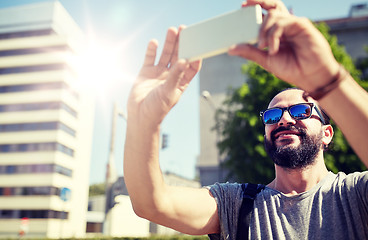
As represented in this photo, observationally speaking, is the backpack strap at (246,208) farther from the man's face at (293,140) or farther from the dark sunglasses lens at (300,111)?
the dark sunglasses lens at (300,111)

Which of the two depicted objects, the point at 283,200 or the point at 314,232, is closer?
the point at 314,232

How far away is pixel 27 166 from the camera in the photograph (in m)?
48.1

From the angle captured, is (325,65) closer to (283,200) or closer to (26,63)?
(283,200)

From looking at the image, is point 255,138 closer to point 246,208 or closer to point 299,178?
point 299,178

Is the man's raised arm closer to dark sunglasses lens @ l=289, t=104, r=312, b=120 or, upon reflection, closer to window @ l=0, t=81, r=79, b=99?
dark sunglasses lens @ l=289, t=104, r=312, b=120

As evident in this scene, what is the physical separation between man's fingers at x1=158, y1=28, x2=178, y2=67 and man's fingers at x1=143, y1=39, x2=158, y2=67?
0.05 metres

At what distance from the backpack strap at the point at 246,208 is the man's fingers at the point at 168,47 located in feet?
3.57

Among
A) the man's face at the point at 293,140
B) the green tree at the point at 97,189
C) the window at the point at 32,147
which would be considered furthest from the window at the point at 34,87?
the man's face at the point at 293,140

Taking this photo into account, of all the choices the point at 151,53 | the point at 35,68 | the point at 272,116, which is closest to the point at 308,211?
the point at 272,116

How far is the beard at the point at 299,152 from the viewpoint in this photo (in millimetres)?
2303

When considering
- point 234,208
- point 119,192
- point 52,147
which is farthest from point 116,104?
point 52,147

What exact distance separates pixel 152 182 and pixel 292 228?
971 mm

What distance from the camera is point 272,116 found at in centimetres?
257

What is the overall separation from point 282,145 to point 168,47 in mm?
1156
